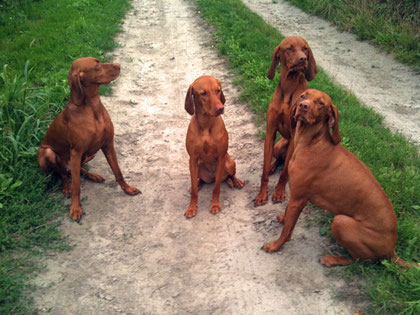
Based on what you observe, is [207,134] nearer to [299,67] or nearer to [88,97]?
[299,67]

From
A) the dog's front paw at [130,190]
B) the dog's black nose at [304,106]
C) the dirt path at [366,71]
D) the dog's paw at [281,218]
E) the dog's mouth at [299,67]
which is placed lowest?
the dog's front paw at [130,190]

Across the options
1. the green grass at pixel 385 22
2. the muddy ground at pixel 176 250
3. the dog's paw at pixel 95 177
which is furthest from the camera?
the green grass at pixel 385 22

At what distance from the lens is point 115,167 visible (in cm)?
474

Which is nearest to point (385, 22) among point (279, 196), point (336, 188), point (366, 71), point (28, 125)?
point (366, 71)

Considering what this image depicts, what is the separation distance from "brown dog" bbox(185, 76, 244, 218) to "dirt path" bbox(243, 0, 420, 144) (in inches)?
140

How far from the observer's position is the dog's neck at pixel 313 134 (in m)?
3.45

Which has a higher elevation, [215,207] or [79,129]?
[79,129]

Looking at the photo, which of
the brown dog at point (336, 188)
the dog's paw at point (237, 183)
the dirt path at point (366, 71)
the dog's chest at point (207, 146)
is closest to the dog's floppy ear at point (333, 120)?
the brown dog at point (336, 188)

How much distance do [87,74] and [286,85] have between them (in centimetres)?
220

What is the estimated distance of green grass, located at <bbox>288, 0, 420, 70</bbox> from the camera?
903cm

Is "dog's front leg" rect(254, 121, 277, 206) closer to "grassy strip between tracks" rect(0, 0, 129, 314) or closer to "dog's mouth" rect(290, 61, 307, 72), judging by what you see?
"dog's mouth" rect(290, 61, 307, 72)

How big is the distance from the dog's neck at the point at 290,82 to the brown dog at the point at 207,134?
28.0 inches

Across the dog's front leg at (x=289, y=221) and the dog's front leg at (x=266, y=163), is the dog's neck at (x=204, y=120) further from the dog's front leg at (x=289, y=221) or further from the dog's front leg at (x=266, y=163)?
the dog's front leg at (x=289, y=221)

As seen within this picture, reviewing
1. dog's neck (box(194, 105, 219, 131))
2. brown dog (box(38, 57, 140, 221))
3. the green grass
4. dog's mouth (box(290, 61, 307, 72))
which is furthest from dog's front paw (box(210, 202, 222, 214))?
the green grass
